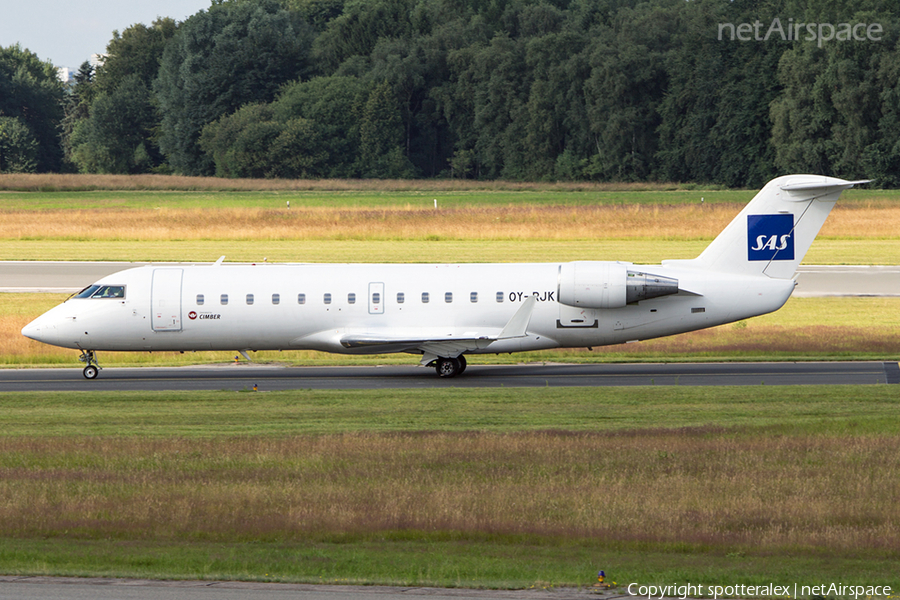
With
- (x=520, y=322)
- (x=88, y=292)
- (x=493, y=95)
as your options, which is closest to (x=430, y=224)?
(x=88, y=292)

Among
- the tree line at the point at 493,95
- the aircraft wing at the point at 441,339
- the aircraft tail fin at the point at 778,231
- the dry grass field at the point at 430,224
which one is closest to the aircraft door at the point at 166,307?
the aircraft wing at the point at 441,339

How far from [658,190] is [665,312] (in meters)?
86.0

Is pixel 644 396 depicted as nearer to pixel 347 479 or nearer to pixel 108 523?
pixel 347 479

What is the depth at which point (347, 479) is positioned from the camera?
16547mm

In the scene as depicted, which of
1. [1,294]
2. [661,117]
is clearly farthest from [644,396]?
[661,117]

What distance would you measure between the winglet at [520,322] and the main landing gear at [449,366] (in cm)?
197

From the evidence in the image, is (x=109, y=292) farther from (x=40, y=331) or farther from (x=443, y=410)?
(x=443, y=410)

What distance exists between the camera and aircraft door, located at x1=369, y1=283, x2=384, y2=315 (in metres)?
28.9

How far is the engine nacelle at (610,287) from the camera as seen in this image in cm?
2777

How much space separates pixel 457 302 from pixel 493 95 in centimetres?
10700

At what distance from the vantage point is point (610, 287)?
27.8 m

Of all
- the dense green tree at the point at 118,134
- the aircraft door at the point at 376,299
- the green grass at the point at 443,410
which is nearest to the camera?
the green grass at the point at 443,410

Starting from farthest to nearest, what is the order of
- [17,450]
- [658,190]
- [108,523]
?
[658,190] → [17,450] → [108,523]

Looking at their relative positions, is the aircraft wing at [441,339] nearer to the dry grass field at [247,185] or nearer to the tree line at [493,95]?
the tree line at [493,95]
